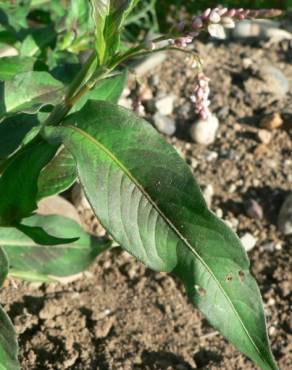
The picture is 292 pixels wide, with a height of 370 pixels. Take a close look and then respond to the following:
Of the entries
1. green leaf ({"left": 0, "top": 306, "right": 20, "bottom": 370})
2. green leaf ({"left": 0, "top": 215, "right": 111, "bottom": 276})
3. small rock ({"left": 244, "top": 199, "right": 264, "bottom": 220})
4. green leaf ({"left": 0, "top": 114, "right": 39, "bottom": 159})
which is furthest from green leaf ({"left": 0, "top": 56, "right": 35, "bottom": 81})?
small rock ({"left": 244, "top": 199, "right": 264, "bottom": 220})

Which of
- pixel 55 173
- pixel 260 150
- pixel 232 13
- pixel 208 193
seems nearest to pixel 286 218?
pixel 208 193

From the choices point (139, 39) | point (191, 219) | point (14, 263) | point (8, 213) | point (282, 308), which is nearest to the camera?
point (191, 219)

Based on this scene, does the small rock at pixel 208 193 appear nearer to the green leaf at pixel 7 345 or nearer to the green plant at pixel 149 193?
the green plant at pixel 149 193

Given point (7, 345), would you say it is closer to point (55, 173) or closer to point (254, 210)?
point (55, 173)

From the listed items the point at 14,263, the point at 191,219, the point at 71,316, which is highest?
the point at 191,219

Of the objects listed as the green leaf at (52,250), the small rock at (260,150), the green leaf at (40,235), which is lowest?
the small rock at (260,150)

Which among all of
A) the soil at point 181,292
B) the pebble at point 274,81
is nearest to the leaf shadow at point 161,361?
the soil at point 181,292

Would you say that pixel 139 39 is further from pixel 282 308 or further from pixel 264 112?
pixel 282 308

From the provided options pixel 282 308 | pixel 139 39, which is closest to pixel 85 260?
pixel 282 308
